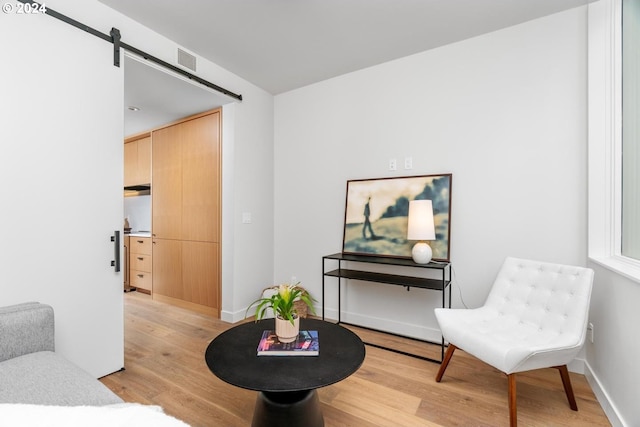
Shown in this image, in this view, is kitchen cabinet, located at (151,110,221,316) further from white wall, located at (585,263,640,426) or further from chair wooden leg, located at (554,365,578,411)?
white wall, located at (585,263,640,426)

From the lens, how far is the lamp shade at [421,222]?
98.3 inches

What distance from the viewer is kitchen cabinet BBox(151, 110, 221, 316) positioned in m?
3.42

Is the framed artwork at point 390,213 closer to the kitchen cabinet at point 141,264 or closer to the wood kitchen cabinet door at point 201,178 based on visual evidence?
the wood kitchen cabinet door at point 201,178

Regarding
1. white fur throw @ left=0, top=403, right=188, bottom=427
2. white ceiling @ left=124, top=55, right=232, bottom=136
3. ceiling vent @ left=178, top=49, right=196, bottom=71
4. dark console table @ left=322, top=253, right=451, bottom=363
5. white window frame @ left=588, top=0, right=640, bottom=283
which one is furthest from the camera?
ceiling vent @ left=178, top=49, right=196, bottom=71

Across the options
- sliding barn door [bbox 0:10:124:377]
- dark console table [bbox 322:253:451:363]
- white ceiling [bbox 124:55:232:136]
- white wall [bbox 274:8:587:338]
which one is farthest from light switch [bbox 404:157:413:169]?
sliding barn door [bbox 0:10:124:377]

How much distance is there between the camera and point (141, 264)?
4.27 metres

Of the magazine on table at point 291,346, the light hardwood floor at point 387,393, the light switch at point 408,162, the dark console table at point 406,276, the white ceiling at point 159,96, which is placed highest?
the white ceiling at point 159,96

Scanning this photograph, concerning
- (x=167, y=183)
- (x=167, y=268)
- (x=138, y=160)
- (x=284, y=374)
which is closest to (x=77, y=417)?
(x=284, y=374)

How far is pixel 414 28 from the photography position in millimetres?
2443

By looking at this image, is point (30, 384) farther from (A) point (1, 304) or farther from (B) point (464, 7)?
(B) point (464, 7)

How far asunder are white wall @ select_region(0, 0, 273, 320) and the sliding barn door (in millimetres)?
1078

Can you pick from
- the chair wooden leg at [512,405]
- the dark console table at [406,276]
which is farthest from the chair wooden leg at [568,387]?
the dark console table at [406,276]

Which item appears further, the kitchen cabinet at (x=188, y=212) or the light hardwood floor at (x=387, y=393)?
the kitchen cabinet at (x=188, y=212)

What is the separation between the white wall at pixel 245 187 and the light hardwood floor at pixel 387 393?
0.83 m
